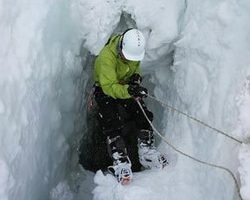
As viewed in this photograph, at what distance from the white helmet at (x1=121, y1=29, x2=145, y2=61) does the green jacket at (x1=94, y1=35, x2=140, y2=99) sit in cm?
15

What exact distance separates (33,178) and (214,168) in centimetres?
156

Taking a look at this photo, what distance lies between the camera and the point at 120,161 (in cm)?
476

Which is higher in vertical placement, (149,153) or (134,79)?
(134,79)

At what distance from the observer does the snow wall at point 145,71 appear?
161 inches

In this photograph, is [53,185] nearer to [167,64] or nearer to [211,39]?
[167,64]

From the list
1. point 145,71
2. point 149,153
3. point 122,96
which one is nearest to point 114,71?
point 122,96

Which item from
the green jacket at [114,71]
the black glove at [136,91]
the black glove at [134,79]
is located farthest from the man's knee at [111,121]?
the black glove at [136,91]

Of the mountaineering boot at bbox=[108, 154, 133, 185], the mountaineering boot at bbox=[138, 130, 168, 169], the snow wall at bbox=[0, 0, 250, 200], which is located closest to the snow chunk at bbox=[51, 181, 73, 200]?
the snow wall at bbox=[0, 0, 250, 200]

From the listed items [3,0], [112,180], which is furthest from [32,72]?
[112,180]

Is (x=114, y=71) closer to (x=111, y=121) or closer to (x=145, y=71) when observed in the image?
Answer: (x=111, y=121)

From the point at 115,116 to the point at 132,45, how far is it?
2.46 ft

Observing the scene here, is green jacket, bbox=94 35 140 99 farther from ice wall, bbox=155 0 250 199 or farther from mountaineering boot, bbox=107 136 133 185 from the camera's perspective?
ice wall, bbox=155 0 250 199

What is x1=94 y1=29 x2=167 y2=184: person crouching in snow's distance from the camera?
15.3 ft

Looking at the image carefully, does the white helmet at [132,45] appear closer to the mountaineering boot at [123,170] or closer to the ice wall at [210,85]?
the ice wall at [210,85]
